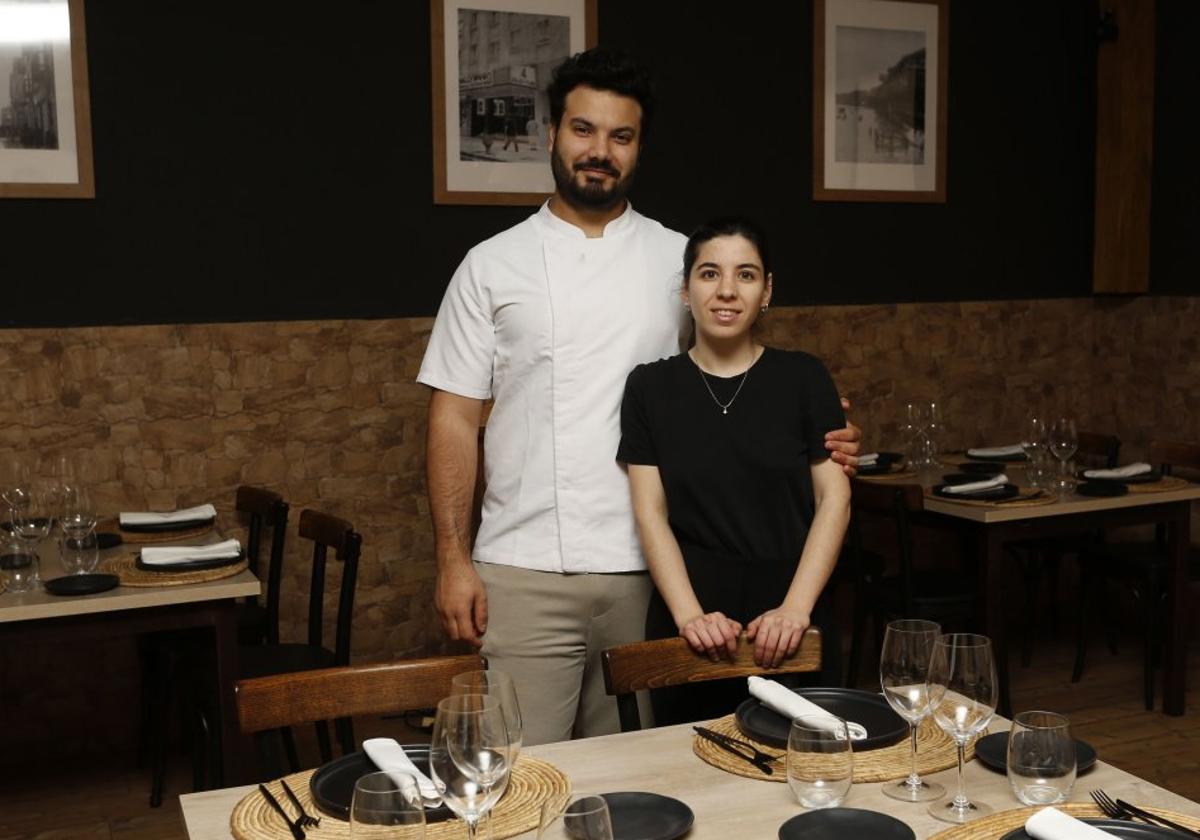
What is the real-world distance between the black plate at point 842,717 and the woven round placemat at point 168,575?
192 centimetres

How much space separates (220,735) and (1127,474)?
3278 mm

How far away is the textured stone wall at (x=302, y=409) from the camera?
14.3 ft

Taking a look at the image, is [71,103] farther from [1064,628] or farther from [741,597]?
[1064,628]

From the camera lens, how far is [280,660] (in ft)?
12.6

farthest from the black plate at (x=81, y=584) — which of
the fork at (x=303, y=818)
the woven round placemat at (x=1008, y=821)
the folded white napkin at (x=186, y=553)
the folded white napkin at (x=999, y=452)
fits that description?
the folded white napkin at (x=999, y=452)

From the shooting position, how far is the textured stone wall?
4.35 meters

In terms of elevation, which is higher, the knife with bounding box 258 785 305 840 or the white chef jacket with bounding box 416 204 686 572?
the white chef jacket with bounding box 416 204 686 572

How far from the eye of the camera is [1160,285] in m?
5.82

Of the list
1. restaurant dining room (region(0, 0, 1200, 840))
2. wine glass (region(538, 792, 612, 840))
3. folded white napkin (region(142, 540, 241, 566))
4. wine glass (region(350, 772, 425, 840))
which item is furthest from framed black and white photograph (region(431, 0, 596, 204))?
wine glass (region(538, 792, 612, 840))

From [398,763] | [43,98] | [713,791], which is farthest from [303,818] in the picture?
[43,98]

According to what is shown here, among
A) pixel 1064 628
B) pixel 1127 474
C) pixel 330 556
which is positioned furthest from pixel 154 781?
pixel 1064 628

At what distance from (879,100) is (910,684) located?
427cm

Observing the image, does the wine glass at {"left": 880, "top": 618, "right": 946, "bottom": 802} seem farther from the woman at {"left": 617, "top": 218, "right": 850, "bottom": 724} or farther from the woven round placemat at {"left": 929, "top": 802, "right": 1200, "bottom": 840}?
the woman at {"left": 617, "top": 218, "right": 850, "bottom": 724}

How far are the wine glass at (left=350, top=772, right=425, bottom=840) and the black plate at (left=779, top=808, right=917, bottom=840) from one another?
47 cm
